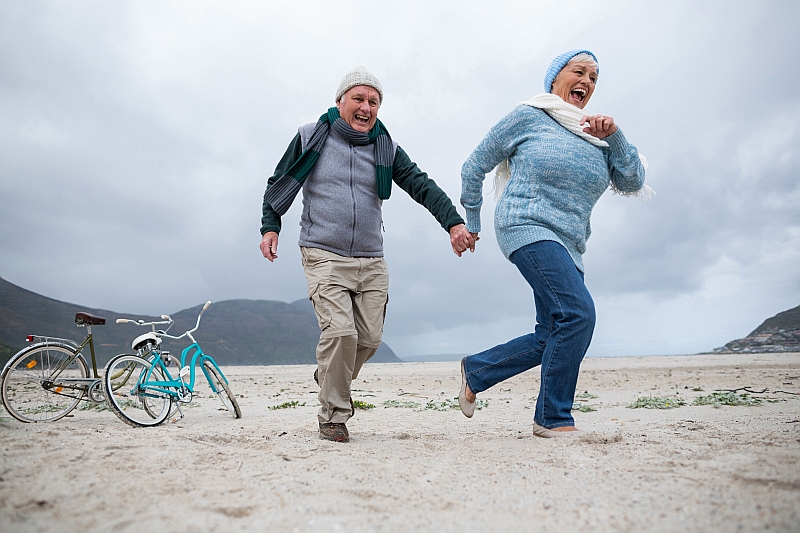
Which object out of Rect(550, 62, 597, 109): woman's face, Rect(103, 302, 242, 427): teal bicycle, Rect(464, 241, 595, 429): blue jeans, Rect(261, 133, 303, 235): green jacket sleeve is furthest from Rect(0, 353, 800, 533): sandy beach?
Rect(550, 62, 597, 109): woman's face

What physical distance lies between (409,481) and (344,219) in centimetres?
209

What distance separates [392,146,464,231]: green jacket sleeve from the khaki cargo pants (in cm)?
63

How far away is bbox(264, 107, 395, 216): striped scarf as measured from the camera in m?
4.13

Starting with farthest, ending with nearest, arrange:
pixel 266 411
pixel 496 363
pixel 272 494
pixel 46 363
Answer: pixel 266 411, pixel 46 363, pixel 496 363, pixel 272 494

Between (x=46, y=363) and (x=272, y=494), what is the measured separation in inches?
172

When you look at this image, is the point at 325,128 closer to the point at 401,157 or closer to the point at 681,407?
the point at 401,157

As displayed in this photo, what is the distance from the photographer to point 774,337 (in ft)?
76.2

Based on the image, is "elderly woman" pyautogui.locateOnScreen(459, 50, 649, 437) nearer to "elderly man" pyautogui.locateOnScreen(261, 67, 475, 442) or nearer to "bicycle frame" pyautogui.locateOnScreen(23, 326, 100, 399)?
"elderly man" pyautogui.locateOnScreen(261, 67, 475, 442)

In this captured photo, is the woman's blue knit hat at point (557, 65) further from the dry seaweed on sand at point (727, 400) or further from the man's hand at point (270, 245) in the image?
the dry seaweed on sand at point (727, 400)

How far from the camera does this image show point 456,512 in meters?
2.10

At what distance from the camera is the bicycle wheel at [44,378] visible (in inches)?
205

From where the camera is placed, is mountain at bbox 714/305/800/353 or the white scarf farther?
mountain at bbox 714/305/800/353

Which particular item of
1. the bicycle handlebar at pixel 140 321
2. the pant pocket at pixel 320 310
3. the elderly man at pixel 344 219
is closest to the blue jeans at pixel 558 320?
the elderly man at pixel 344 219

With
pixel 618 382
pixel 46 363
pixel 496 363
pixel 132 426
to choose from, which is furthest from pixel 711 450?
pixel 618 382
